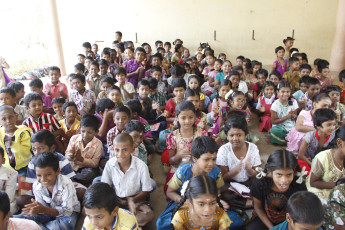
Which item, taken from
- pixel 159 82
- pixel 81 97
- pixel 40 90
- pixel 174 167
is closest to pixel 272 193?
pixel 174 167

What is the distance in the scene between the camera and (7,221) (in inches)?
55.6

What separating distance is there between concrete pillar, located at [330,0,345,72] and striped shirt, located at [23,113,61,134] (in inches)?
274

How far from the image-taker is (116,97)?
126 inches

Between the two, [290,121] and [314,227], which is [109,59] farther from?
[314,227]

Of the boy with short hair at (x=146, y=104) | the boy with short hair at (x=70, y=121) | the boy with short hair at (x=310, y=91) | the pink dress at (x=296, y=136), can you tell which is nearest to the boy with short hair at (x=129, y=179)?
the boy with short hair at (x=70, y=121)

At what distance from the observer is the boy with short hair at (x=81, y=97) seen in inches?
141

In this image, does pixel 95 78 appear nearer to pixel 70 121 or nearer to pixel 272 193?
pixel 70 121

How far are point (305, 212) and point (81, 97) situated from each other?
3028 mm

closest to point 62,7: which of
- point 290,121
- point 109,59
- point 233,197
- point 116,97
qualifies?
point 109,59

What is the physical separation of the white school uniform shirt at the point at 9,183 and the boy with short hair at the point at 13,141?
354 millimetres

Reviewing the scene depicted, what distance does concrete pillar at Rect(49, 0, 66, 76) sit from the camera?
7090 millimetres

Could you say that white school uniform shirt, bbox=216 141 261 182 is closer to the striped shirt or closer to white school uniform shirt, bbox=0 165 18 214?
white school uniform shirt, bbox=0 165 18 214

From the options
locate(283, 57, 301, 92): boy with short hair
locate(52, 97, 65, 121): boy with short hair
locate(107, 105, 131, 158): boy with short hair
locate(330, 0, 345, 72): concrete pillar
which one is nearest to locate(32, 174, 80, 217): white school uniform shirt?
locate(107, 105, 131, 158): boy with short hair

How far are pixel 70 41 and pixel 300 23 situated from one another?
250 inches
